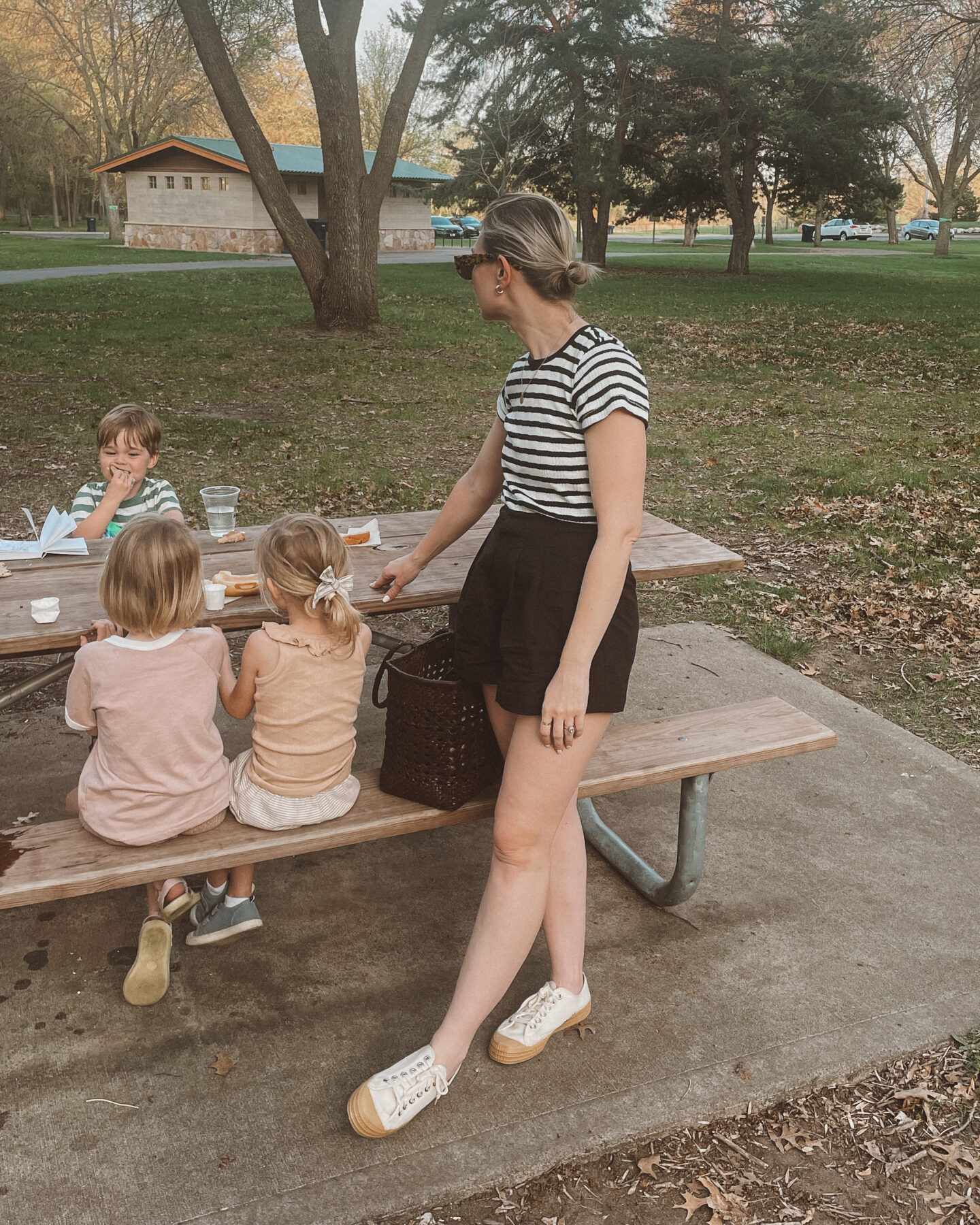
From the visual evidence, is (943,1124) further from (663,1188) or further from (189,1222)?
(189,1222)

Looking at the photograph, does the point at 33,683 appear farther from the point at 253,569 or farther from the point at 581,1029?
the point at 581,1029

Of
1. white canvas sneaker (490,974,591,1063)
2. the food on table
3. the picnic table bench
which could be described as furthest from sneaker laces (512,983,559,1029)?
the food on table

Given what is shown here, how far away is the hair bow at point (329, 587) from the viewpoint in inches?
98.3

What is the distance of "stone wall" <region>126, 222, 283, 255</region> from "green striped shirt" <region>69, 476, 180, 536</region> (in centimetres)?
3611

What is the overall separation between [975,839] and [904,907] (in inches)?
21.8

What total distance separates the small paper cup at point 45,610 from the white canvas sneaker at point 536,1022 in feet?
5.11

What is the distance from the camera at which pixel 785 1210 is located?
225 cm

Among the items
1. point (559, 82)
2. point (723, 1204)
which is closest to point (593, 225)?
point (559, 82)

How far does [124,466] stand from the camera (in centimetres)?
362

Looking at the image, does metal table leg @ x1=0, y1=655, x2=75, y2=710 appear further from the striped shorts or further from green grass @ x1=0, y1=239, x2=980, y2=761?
green grass @ x1=0, y1=239, x2=980, y2=761

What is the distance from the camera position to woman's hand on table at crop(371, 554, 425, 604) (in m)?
3.12

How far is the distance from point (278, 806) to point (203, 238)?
39702mm

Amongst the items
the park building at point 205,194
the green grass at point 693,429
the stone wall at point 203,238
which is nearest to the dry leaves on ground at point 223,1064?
the green grass at point 693,429

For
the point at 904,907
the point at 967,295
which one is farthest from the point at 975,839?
the point at 967,295
